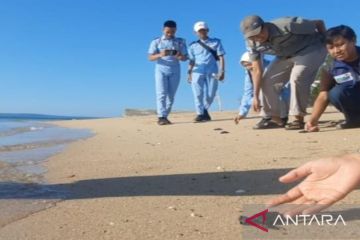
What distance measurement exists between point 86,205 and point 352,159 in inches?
49.4

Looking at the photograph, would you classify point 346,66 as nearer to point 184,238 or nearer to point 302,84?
point 302,84

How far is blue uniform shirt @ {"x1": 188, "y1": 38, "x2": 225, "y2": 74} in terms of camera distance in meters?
9.21

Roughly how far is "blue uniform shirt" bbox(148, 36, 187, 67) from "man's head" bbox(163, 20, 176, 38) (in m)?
0.08

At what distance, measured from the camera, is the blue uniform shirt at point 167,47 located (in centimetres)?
869

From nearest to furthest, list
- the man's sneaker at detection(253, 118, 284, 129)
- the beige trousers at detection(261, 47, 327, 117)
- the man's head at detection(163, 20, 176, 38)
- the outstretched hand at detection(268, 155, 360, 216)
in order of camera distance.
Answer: the outstretched hand at detection(268, 155, 360, 216), the beige trousers at detection(261, 47, 327, 117), the man's sneaker at detection(253, 118, 284, 129), the man's head at detection(163, 20, 176, 38)

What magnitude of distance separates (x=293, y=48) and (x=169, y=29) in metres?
3.20

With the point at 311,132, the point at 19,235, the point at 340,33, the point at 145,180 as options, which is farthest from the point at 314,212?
the point at 311,132

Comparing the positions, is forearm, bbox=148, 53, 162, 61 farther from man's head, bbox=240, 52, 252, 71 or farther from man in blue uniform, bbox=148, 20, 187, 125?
man's head, bbox=240, 52, 252, 71

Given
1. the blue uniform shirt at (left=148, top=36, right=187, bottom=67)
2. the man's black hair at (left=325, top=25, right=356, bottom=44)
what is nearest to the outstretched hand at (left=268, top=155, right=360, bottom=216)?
the man's black hair at (left=325, top=25, right=356, bottom=44)

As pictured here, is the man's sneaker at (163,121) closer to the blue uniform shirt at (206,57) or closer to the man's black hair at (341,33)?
the blue uniform shirt at (206,57)

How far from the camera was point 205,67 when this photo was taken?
923 centimetres

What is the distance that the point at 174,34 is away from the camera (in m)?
8.66

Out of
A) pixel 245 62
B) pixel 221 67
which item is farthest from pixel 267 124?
pixel 221 67

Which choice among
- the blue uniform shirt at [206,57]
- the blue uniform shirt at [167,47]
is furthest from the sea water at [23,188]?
the blue uniform shirt at [206,57]
